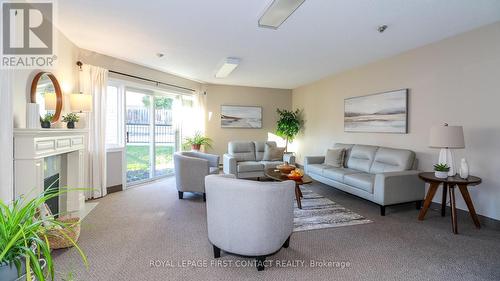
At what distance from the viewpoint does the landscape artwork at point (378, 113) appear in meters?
4.11

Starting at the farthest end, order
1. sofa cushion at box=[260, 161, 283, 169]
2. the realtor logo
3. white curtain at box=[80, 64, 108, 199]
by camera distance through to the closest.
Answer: sofa cushion at box=[260, 161, 283, 169] → white curtain at box=[80, 64, 108, 199] → the realtor logo

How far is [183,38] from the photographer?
3.56 m

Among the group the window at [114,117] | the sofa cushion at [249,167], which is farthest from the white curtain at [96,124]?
the sofa cushion at [249,167]

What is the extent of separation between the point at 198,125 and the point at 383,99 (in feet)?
14.5

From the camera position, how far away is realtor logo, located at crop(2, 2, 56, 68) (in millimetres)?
2236

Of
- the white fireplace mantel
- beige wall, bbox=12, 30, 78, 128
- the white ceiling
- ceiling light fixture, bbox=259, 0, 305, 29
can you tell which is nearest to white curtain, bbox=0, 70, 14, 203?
the white fireplace mantel

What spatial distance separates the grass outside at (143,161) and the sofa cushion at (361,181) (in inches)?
164

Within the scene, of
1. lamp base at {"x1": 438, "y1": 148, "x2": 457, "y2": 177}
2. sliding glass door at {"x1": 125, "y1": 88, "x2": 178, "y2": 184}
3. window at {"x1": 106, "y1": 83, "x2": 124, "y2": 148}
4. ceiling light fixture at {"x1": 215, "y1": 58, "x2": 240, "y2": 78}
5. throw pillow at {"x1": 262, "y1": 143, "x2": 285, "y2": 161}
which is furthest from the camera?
throw pillow at {"x1": 262, "y1": 143, "x2": 285, "y2": 161}

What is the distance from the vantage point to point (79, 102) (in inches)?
139

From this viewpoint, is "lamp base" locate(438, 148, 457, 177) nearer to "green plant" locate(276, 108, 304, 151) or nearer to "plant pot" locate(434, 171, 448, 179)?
"plant pot" locate(434, 171, 448, 179)

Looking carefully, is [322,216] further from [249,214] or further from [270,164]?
[270,164]

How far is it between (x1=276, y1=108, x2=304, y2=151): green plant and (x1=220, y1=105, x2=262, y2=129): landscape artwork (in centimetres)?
64

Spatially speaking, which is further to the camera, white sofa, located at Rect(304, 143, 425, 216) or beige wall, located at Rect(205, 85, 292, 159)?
beige wall, located at Rect(205, 85, 292, 159)

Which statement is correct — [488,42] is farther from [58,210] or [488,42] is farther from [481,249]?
[58,210]
